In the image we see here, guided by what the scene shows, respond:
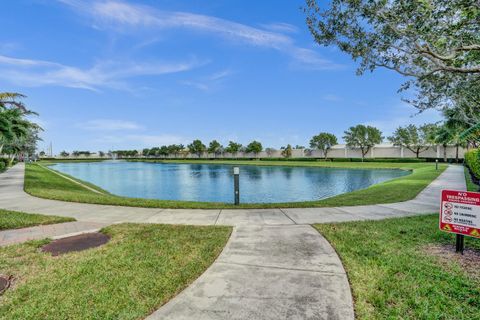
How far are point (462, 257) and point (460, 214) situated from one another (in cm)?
72

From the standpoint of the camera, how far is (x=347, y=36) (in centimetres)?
790

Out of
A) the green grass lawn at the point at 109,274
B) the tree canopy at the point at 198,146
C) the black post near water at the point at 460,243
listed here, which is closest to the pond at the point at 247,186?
the green grass lawn at the point at 109,274

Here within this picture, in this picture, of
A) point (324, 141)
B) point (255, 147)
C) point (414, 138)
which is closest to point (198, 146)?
point (255, 147)

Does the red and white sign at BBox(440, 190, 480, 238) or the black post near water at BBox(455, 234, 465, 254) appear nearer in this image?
the red and white sign at BBox(440, 190, 480, 238)

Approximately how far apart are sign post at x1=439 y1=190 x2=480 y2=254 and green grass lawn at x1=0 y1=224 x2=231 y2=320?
400 cm

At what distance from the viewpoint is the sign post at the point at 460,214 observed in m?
4.26

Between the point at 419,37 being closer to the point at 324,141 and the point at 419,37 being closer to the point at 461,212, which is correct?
the point at 461,212

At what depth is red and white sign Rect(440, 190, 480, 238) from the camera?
425 cm

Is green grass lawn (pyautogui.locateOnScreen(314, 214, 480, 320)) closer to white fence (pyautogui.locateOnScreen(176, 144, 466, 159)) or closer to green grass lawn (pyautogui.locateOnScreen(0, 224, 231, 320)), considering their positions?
green grass lawn (pyautogui.locateOnScreen(0, 224, 231, 320))

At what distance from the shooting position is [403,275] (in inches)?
150

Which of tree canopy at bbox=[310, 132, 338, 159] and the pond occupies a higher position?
tree canopy at bbox=[310, 132, 338, 159]

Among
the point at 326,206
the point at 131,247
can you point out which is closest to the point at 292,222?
the point at 326,206


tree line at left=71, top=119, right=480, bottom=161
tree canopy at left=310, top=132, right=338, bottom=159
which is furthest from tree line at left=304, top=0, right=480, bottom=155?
tree canopy at left=310, top=132, right=338, bottom=159

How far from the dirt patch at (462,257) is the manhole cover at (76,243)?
618 centimetres
